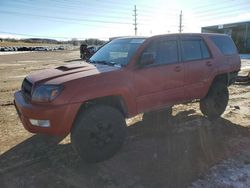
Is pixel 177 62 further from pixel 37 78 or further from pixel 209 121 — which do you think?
pixel 37 78

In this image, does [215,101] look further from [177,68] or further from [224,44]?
[177,68]

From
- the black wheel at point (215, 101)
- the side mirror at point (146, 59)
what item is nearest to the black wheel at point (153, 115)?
the black wheel at point (215, 101)

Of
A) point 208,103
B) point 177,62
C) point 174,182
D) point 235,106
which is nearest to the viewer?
point 174,182

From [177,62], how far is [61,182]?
2.81 m

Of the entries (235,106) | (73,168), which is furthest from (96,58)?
(235,106)

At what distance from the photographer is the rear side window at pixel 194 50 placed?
509cm

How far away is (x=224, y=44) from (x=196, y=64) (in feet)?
4.57

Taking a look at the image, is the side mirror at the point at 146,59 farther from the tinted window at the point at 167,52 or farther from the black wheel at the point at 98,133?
the black wheel at the point at 98,133

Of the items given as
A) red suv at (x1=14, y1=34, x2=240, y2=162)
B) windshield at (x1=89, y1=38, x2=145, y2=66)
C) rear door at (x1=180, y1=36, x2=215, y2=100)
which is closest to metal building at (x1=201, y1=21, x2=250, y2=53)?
rear door at (x1=180, y1=36, x2=215, y2=100)

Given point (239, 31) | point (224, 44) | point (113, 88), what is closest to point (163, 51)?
point (113, 88)

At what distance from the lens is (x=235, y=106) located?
6.99 m

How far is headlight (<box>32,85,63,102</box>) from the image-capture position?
3510 mm

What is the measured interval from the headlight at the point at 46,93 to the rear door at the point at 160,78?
1241 mm

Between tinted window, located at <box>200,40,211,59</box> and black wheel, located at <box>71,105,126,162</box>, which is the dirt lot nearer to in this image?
black wheel, located at <box>71,105,126,162</box>
